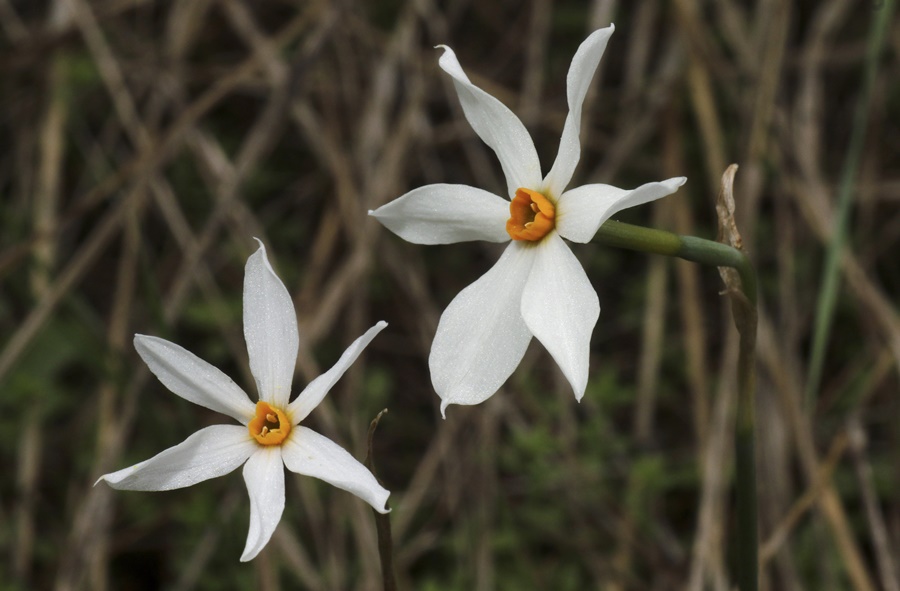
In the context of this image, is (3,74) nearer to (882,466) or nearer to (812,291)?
(812,291)

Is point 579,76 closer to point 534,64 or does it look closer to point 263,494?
point 263,494

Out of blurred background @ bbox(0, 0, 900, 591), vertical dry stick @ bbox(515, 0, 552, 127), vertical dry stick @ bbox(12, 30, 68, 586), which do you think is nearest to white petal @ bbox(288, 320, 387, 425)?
blurred background @ bbox(0, 0, 900, 591)

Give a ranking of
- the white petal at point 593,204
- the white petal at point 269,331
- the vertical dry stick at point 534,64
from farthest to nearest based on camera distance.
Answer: the vertical dry stick at point 534,64 → the white petal at point 269,331 → the white petal at point 593,204

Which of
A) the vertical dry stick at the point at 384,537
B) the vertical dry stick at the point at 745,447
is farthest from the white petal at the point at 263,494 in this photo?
the vertical dry stick at the point at 745,447

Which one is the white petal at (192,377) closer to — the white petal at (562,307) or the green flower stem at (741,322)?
the white petal at (562,307)

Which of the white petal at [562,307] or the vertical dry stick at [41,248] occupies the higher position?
the vertical dry stick at [41,248]

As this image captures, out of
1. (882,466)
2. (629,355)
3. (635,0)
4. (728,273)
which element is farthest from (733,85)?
(728,273)
